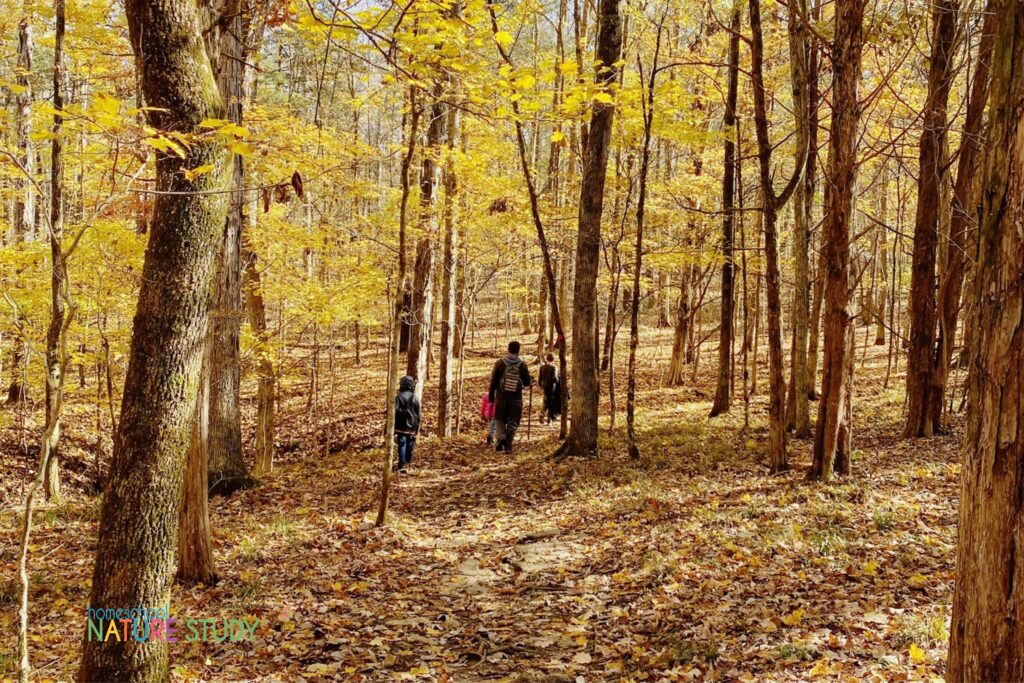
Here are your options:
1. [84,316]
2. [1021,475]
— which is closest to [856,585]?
[1021,475]

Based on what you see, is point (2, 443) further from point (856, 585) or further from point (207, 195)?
point (856, 585)

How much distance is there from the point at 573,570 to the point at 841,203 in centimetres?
506

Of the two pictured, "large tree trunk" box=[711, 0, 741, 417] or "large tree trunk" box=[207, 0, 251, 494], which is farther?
"large tree trunk" box=[711, 0, 741, 417]

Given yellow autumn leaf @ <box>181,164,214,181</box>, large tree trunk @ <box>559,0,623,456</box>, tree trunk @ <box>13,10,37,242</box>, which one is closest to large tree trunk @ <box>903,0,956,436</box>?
large tree trunk @ <box>559,0,623,456</box>

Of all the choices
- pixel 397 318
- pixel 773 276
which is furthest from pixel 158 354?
pixel 773 276

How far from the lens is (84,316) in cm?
1118

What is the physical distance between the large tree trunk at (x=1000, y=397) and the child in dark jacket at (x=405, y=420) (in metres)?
9.46

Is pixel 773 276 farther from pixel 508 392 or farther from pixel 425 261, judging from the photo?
pixel 425 261

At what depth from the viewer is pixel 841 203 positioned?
7.27 metres

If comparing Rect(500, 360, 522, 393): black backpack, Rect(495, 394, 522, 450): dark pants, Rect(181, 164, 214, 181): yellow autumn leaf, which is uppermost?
Rect(181, 164, 214, 181): yellow autumn leaf

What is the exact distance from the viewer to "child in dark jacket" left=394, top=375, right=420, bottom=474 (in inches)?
440

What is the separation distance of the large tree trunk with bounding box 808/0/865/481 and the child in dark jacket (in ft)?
21.4

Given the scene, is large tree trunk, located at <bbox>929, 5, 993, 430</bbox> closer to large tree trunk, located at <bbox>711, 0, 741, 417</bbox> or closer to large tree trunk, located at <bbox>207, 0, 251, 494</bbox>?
large tree trunk, located at <bbox>711, 0, 741, 417</bbox>

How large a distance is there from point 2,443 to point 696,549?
1337 cm
